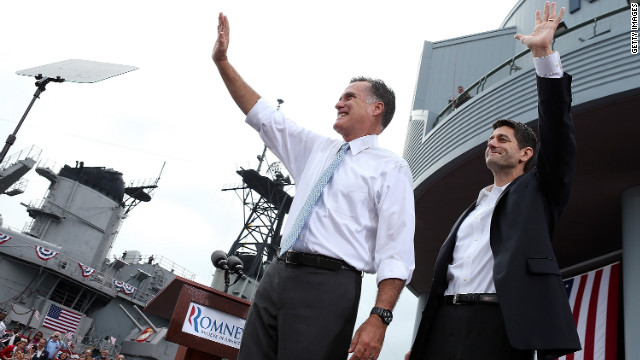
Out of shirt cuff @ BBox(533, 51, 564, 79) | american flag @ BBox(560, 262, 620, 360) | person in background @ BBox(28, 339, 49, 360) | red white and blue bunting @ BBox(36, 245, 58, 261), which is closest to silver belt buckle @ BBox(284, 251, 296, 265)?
shirt cuff @ BBox(533, 51, 564, 79)

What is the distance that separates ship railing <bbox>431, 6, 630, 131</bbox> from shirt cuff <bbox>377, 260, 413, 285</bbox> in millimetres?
6063

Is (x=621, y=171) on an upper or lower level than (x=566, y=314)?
upper

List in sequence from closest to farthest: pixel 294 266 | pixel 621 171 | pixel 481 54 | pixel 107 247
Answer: pixel 294 266 → pixel 621 171 → pixel 481 54 → pixel 107 247

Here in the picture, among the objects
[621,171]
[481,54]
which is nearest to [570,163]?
[621,171]

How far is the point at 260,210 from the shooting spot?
1162 inches

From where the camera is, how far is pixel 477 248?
7.13 ft

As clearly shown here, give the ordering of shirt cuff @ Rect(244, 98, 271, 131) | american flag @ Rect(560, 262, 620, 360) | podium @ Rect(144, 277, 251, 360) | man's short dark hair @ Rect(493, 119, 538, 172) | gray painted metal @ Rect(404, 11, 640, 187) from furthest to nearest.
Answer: american flag @ Rect(560, 262, 620, 360)
gray painted metal @ Rect(404, 11, 640, 187)
podium @ Rect(144, 277, 251, 360)
man's short dark hair @ Rect(493, 119, 538, 172)
shirt cuff @ Rect(244, 98, 271, 131)

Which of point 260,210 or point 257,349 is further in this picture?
point 260,210

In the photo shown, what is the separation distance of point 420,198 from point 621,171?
3.36 meters

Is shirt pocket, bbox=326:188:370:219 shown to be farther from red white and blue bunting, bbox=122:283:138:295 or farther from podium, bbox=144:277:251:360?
red white and blue bunting, bbox=122:283:138:295

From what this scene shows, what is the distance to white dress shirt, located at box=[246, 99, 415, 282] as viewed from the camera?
1864 millimetres

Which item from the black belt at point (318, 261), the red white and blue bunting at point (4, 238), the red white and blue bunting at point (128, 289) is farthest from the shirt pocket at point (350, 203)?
the red white and blue bunting at point (128, 289)

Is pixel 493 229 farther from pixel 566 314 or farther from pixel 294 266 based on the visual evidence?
pixel 294 266

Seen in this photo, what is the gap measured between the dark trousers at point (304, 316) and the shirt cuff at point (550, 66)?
114 cm
